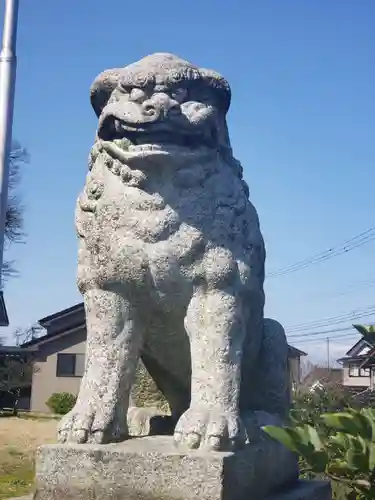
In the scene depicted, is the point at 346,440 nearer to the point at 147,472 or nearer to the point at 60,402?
the point at 147,472

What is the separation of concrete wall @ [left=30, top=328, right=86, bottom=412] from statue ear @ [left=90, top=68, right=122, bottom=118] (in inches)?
832

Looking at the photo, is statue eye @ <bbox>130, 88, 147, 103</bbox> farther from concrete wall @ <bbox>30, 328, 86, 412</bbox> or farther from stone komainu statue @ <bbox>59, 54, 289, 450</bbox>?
concrete wall @ <bbox>30, 328, 86, 412</bbox>

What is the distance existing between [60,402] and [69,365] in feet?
9.45

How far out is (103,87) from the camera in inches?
106

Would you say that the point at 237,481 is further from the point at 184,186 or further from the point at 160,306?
the point at 184,186

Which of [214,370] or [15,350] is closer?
[214,370]

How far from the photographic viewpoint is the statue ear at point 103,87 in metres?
2.66

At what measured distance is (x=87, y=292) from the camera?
2664mm

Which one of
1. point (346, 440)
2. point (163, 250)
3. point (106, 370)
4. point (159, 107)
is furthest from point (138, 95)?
point (346, 440)

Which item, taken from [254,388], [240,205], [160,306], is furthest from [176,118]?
[254,388]

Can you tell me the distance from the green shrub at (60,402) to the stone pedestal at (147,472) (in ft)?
62.3

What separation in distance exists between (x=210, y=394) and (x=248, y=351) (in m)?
0.38

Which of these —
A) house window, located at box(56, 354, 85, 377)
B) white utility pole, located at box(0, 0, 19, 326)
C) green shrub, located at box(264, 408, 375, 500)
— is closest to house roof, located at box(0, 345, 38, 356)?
house window, located at box(56, 354, 85, 377)

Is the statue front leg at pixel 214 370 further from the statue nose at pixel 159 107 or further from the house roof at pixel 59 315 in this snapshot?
the house roof at pixel 59 315
